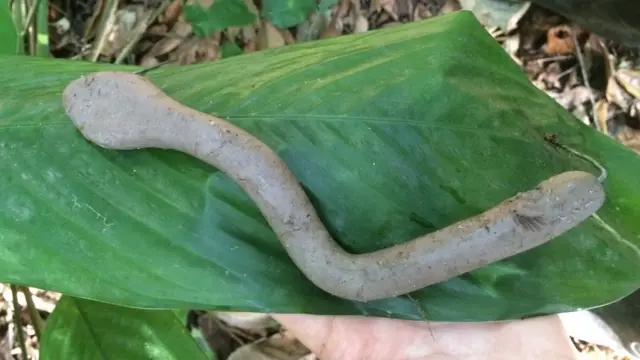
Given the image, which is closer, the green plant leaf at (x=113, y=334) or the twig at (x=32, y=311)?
the green plant leaf at (x=113, y=334)

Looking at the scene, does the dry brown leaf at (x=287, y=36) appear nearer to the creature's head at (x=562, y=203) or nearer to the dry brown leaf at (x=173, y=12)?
the dry brown leaf at (x=173, y=12)

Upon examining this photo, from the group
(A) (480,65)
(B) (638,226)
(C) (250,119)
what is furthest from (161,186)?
(B) (638,226)

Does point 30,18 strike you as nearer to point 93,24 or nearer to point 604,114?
point 93,24

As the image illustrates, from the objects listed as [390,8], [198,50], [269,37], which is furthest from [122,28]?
[390,8]

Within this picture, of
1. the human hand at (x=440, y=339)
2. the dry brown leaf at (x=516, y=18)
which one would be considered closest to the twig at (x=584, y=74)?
the dry brown leaf at (x=516, y=18)

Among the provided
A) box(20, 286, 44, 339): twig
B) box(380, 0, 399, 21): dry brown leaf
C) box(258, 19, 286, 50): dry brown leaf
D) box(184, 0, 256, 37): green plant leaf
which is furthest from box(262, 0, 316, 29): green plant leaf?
box(20, 286, 44, 339): twig

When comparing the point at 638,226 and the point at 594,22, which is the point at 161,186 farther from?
the point at 594,22

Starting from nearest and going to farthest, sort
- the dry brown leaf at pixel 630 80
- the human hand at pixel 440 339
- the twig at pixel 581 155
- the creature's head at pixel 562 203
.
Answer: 1. the creature's head at pixel 562 203
2. the twig at pixel 581 155
3. the human hand at pixel 440 339
4. the dry brown leaf at pixel 630 80
